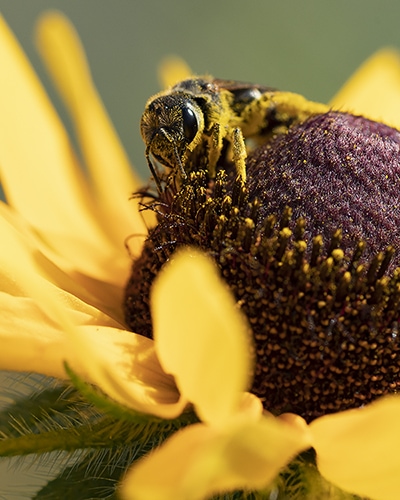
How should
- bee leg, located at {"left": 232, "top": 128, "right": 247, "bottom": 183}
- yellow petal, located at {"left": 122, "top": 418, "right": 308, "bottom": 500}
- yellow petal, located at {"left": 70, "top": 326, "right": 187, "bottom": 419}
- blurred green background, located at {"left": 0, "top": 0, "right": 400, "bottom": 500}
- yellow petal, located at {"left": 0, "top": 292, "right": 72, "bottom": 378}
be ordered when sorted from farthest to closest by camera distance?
blurred green background, located at {"left": 0, "top": 0, "right": 400, "bottom": 500}, bee leg, located at {"left": 232, "top": 128, "right": 247, "bottom": 183}, yellow petal, located at {"left": 0, "top": 292, "right": 72, "bottom": 378}, yellow petal, located at {"left": 70, "top": 326, "right": 187, "bottom": 419}, yellow petal, located at {"left": 122, "top": 418, "right": 308, "bottom": 500}

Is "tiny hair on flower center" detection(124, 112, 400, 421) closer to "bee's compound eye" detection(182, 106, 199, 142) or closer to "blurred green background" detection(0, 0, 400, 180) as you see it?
"bee's compound eye" detection(182, 106, 199, 142)

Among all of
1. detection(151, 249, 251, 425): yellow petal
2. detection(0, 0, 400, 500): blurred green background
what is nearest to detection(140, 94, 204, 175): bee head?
detection(151, 249, 251, 425): yellow petal

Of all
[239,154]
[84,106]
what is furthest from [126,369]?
[84,106]

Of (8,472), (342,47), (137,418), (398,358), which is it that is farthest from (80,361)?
(342,47)

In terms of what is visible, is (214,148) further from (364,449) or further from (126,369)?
(364,449)

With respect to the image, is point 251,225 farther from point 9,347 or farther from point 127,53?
point 127,53

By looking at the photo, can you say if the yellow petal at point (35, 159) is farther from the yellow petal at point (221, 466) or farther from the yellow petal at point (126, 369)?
the yellow petal at point (221, 466)

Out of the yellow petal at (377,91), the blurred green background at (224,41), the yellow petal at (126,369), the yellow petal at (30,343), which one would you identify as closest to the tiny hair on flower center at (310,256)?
the yellow petal at (126,369)
